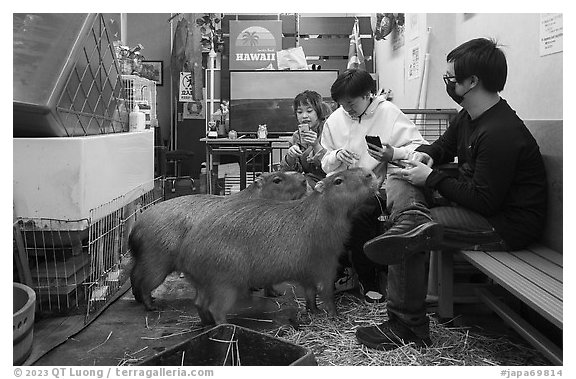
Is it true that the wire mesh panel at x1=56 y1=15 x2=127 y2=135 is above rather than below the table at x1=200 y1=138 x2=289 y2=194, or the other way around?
above

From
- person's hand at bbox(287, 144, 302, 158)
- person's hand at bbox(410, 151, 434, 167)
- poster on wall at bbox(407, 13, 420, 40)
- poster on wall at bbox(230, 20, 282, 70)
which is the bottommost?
person's hand at bbox(410, 151, 434, 167)

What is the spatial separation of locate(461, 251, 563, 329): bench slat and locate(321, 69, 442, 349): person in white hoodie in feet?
0.74

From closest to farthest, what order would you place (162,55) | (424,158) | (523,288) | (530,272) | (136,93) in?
(523,288), (530,272), (424,158), (136,93), (162,55)

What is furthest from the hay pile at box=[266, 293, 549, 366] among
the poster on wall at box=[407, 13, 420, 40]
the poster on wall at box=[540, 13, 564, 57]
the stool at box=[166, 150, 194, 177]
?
the stool at box=[166, 150, 194, 177]

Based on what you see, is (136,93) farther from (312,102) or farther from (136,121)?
(312,102)

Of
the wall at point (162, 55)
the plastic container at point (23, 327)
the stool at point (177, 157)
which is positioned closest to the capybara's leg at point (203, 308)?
the plastic container at point (23, 327)

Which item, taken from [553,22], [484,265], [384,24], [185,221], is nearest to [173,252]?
[185,221]

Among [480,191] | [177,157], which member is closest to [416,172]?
[480,191]

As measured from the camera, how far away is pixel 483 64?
211cm

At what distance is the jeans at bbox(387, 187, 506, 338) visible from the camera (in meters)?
2.01

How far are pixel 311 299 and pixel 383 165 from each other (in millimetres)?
781

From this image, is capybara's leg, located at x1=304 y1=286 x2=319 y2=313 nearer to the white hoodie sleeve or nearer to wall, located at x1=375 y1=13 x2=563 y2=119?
the white hoodie sleeve

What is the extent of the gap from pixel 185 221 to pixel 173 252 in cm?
15
